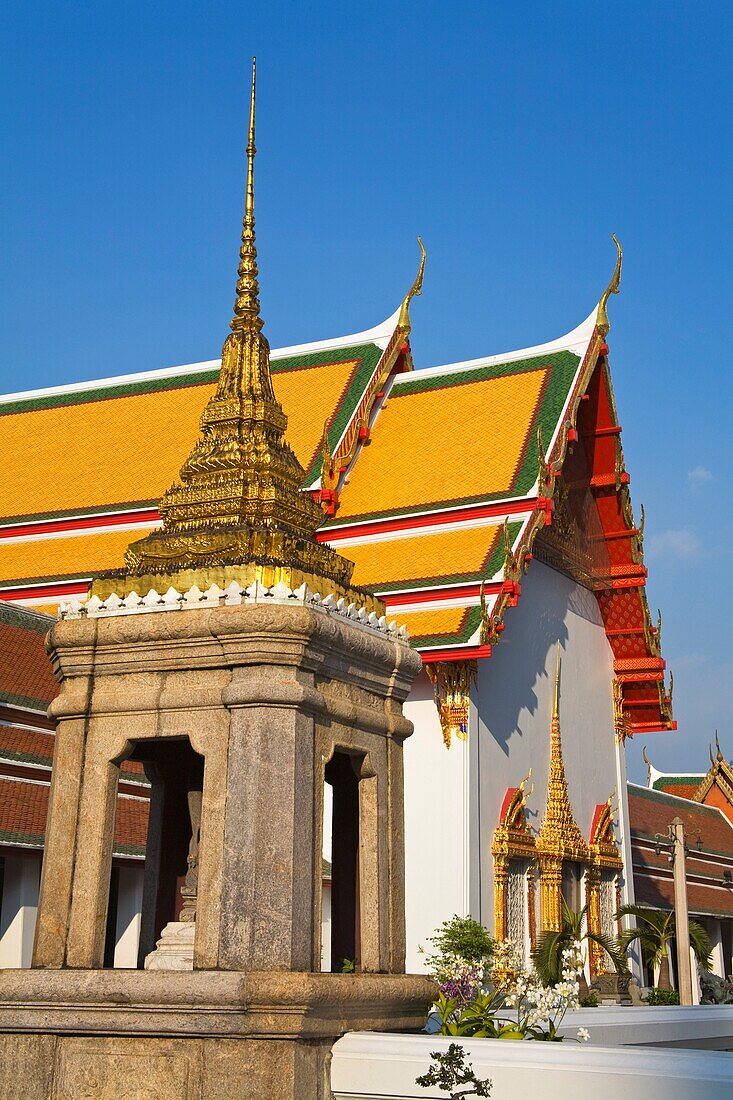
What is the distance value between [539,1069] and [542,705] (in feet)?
46.7

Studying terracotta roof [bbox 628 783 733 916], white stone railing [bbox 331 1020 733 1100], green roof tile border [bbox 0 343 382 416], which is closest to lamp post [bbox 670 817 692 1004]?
green roof tile border [bbox 0 343 382 416]

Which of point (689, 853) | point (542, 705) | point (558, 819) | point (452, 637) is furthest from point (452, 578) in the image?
point (689, 853)

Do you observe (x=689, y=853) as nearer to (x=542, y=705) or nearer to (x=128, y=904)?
(x=542, y=705)

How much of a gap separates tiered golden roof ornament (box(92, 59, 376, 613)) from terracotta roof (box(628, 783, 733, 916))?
20112 millimetres

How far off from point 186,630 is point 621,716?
57.0 feet

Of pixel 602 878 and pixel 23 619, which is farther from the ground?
pixel 23 619

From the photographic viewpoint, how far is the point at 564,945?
612 inches

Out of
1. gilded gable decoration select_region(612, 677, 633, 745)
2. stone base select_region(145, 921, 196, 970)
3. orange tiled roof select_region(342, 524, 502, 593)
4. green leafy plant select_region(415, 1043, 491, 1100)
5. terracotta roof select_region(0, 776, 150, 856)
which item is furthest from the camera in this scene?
→ gilded gable decoration select_region(612, 677, 633, 745)

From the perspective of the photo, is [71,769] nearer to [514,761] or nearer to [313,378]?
[514,761]

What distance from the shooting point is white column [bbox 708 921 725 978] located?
29.4m

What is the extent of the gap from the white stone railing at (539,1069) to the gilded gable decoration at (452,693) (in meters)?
11.0

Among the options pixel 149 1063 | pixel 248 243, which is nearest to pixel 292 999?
pixel 149 1063

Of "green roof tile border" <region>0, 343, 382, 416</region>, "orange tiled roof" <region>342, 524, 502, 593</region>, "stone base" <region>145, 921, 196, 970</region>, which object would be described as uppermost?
"green roof tile border" <region>0, 343, 382, 416</region>

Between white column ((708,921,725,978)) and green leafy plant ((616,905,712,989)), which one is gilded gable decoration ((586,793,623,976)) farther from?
white column ((708,921,725,978))
